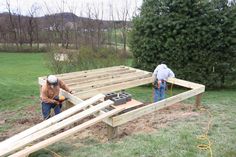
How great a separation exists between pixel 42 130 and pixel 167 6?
8.47 metres

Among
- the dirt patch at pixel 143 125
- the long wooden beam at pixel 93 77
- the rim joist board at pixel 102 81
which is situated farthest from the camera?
the long wooden beam at pixel 93 77

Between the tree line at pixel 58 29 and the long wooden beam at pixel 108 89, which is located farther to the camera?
the tree line at pixel 58 29

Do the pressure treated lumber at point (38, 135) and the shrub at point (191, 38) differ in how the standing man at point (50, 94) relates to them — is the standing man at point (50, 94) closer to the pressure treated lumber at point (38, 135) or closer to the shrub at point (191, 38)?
the pressure treated lumber at point (38, 135)

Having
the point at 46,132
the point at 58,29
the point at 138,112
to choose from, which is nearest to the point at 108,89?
the point at 138,112

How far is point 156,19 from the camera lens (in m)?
11.7

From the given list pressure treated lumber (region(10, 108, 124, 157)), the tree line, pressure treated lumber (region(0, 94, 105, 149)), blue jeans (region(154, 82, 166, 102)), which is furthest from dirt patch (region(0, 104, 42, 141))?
the tree line

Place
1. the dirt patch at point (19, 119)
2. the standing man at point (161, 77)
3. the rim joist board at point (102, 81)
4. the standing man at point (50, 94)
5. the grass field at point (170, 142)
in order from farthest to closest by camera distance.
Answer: the standing man at point (161, 77), the rim joist board at point (102, 81), the dirt patch at point (19, 119), the standing man at point (50, 94), the grass field at point (170, 142)

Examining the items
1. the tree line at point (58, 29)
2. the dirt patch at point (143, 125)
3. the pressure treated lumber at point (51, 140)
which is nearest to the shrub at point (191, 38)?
the dirt patch at point (143, 125)

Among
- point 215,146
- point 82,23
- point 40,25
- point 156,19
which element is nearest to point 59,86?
point 215,146

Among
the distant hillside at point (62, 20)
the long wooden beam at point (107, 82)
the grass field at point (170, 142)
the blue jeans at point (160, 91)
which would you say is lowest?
the grass field at point (170, 142)

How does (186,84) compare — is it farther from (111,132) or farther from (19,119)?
(19,119)

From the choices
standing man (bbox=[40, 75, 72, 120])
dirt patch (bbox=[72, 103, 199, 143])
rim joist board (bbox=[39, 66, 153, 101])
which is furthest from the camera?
rim joist board (bbox=[39, 66, 153, 101])

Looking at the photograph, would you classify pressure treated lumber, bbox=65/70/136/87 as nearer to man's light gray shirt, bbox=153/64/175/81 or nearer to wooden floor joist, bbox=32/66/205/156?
wooden floor joist, bbox=32/66/205/156

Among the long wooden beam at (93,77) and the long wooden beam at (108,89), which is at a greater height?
the long wooden beam at (93,77)
